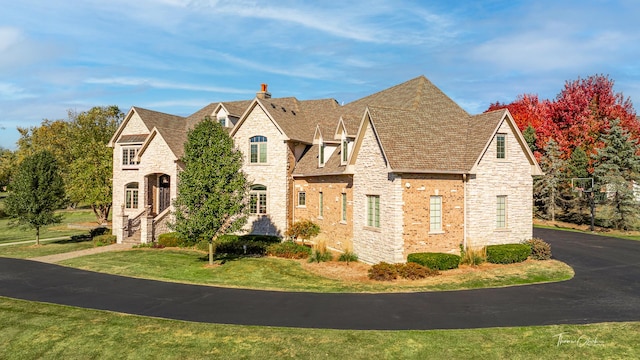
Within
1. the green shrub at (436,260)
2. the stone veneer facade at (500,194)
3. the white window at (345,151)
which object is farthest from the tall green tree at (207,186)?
the stone veneer facade at (500,194)

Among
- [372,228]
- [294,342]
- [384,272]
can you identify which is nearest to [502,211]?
[372,228]

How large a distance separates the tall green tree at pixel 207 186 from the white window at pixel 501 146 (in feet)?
51.2

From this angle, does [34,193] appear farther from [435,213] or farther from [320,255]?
[435,213]

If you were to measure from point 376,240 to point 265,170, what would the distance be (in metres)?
12.1

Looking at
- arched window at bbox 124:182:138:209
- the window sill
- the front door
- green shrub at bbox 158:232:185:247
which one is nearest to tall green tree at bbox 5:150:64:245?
arched window at bbox 124:182:138:209

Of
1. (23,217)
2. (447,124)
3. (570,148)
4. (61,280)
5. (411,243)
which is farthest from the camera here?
(570,148)

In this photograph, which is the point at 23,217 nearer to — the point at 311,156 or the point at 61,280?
the point at 61,280

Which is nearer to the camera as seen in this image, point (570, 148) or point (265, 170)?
point (265, 170)

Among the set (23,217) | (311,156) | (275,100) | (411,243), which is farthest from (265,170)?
(23,217)

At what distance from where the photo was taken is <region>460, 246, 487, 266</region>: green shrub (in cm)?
2103

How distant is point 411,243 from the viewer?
69.1ft

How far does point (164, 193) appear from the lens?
1353 inches

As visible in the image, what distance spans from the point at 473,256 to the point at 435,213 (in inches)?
121

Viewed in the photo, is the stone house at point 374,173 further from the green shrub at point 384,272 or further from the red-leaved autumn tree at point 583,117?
the red-leaved autumn tree at point 583,117
